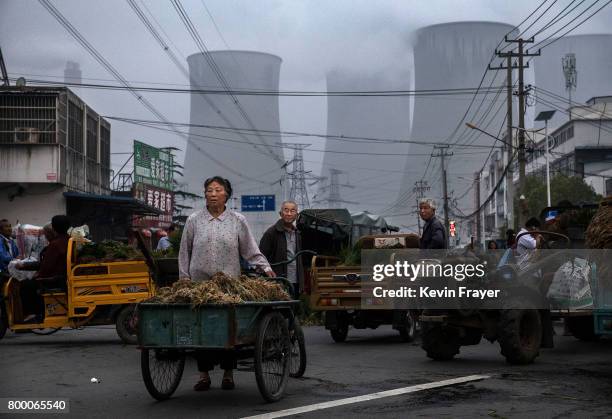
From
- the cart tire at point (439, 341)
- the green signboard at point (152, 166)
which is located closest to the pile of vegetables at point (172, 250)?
the cart tire at point (439, 341)

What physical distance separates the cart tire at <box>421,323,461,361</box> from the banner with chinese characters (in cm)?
3557

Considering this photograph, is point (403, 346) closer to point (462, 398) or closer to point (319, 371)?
point (319, 371)

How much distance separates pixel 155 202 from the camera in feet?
159

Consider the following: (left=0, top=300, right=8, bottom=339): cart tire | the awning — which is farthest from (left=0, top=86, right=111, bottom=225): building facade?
(left=0, top=300, right=8, bottom=339): cart tire

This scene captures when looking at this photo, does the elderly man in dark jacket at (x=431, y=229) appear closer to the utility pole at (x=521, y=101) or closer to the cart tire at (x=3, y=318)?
the cart tire at (x=3, y=318)

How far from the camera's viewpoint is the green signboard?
48.4 metres

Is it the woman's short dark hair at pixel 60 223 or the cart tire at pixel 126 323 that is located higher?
the woman's short dark hair at pixel 60 223

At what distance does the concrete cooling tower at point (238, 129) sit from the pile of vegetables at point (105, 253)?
177 ft

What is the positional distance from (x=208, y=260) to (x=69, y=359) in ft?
13.4

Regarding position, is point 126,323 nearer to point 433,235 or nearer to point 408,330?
point 408,330

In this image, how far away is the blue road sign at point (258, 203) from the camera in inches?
2025

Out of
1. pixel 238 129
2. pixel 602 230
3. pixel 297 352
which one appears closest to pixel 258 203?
pixel 238 129


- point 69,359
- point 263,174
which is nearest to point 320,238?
point 69,359

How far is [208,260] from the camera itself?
25.0 ft
